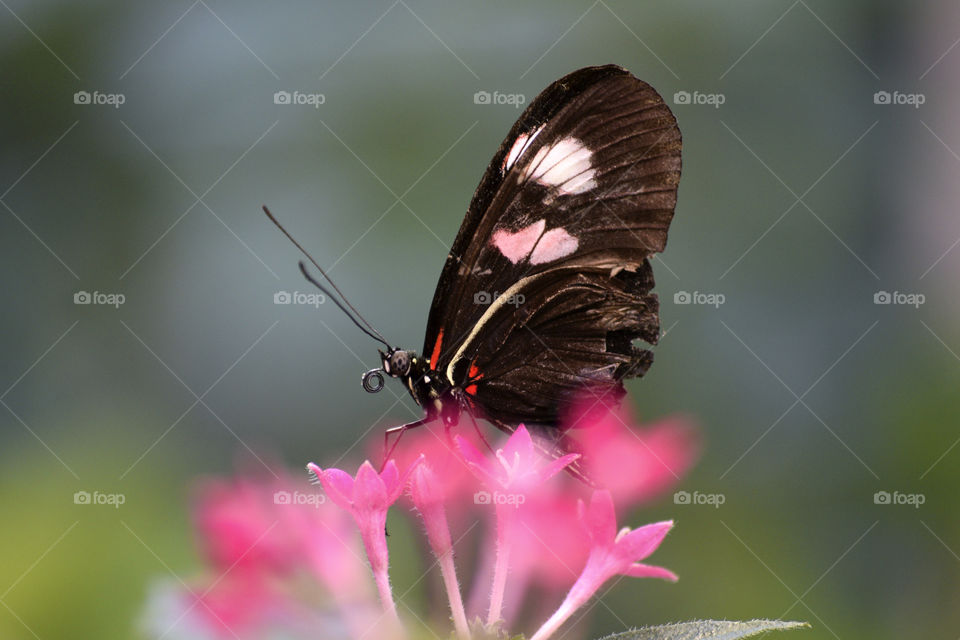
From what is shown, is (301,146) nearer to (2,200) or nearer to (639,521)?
(2,200)

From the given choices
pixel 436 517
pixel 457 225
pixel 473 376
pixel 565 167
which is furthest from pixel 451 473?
pixel 457 225

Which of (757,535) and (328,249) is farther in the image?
(328,249)

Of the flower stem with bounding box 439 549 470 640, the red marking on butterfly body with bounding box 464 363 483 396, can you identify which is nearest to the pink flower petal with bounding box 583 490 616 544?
the flower stem with bounding box 439 549 470 640

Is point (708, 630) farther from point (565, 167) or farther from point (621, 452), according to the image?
point (565, 167)

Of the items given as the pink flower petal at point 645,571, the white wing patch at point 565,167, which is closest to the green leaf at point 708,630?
the pink flower petal at point 645,571

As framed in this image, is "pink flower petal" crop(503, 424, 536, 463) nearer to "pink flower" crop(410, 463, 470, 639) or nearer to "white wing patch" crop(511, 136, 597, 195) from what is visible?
"pink flower" crop(410, 463, 470, 639)

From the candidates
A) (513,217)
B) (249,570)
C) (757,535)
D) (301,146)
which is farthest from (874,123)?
(249,570)
